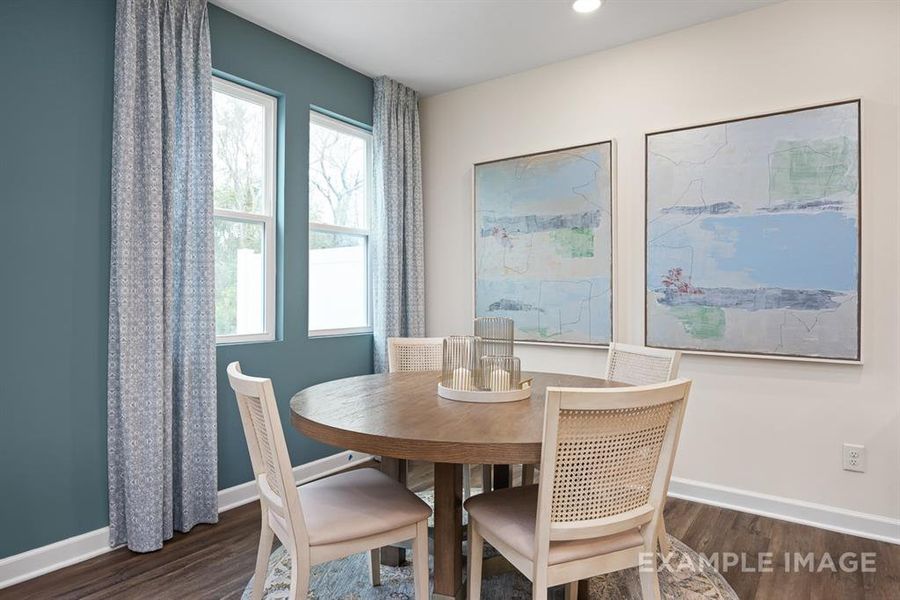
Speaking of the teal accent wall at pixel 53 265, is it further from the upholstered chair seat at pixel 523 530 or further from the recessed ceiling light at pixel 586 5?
the recessed ceiling light at pixel 586 5

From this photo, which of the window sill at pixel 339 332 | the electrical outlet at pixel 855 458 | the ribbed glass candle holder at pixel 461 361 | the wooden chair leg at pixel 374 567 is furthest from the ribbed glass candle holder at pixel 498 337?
the electrical outlet at pixel 855 458

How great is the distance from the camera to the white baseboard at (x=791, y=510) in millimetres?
2521

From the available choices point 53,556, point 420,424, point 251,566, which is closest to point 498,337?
point 420,424

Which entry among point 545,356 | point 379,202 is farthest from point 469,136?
point 545,356

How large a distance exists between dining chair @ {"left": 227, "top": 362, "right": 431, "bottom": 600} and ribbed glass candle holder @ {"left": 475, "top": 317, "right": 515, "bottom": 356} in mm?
616

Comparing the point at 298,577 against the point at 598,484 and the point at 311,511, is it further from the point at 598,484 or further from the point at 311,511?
the point at 598,484

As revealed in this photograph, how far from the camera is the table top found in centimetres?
135

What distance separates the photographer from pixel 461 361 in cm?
198

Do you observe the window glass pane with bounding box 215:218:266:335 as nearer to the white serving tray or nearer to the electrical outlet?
the white serving tray

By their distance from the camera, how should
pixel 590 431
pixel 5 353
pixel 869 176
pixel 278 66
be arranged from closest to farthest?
pixel 590 431 → pixel 5 353 → pixel 869 176 → pixel 278 66

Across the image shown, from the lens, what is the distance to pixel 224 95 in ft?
9.79

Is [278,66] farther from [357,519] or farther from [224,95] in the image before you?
[357,519]

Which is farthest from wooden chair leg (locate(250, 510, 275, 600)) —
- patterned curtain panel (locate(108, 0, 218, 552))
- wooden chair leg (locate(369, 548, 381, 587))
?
patterned curtain panel (locate(108, 0, 218, 552))

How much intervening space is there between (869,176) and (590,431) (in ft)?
7.55
